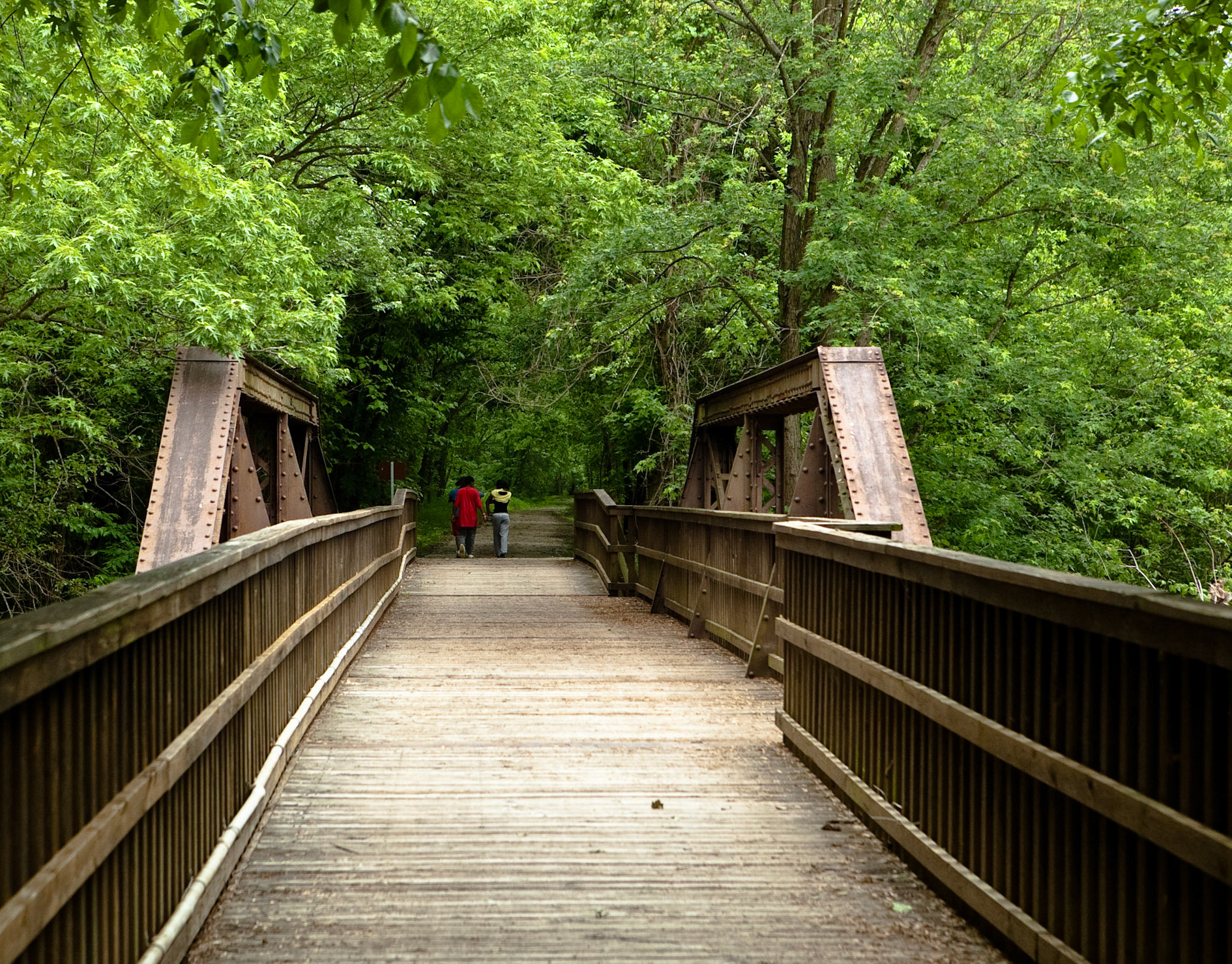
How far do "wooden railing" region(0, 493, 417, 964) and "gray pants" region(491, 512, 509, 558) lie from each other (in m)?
19.1

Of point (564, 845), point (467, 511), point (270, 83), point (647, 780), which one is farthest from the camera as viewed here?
point (467, 511)

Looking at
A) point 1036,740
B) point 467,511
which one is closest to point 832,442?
point 1036,740

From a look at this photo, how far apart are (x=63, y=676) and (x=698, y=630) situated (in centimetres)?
895

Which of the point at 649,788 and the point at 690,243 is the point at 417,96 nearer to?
the point at 649,788

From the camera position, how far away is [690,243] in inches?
629

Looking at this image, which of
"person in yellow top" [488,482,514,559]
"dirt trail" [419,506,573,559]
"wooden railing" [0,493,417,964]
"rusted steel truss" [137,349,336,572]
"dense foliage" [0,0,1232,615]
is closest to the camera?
"wooden railing" [0,493,417,964]

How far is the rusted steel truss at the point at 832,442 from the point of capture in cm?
809

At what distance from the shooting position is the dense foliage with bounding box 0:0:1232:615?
10.4 metres

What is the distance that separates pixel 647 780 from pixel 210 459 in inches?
185

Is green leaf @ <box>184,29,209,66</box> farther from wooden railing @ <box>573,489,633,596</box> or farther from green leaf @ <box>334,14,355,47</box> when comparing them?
wooden railing @ <box>573,489,633,596</box>

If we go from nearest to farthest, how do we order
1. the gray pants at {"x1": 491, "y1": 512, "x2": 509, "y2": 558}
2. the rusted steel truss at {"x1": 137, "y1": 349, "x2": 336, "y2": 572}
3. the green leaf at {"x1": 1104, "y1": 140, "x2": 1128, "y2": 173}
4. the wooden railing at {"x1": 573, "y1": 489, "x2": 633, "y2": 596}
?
the green leaf at {"x1": 1104, "y1": 140, "x2": 1128, "y2": 173} < the rusted steel truss at {"x1": 137, "y1": 349, "x2": 336, "y2": 572} < the wooden railing at {"x1": 573, "y1": 489, "x2": 633, "y2": 596} < the gray pants at {"x1": 491, "y1": 512, "x2": 509, "y2": 558}

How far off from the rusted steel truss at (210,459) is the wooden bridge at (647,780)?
6cm

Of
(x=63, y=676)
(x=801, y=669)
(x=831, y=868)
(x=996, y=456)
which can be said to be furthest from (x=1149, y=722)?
(x=996, y=456)

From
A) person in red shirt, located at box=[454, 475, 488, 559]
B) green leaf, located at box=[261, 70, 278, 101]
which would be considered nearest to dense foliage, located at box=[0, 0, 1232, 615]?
person in red shirt, located at box=[454, 475, 488, 559]
